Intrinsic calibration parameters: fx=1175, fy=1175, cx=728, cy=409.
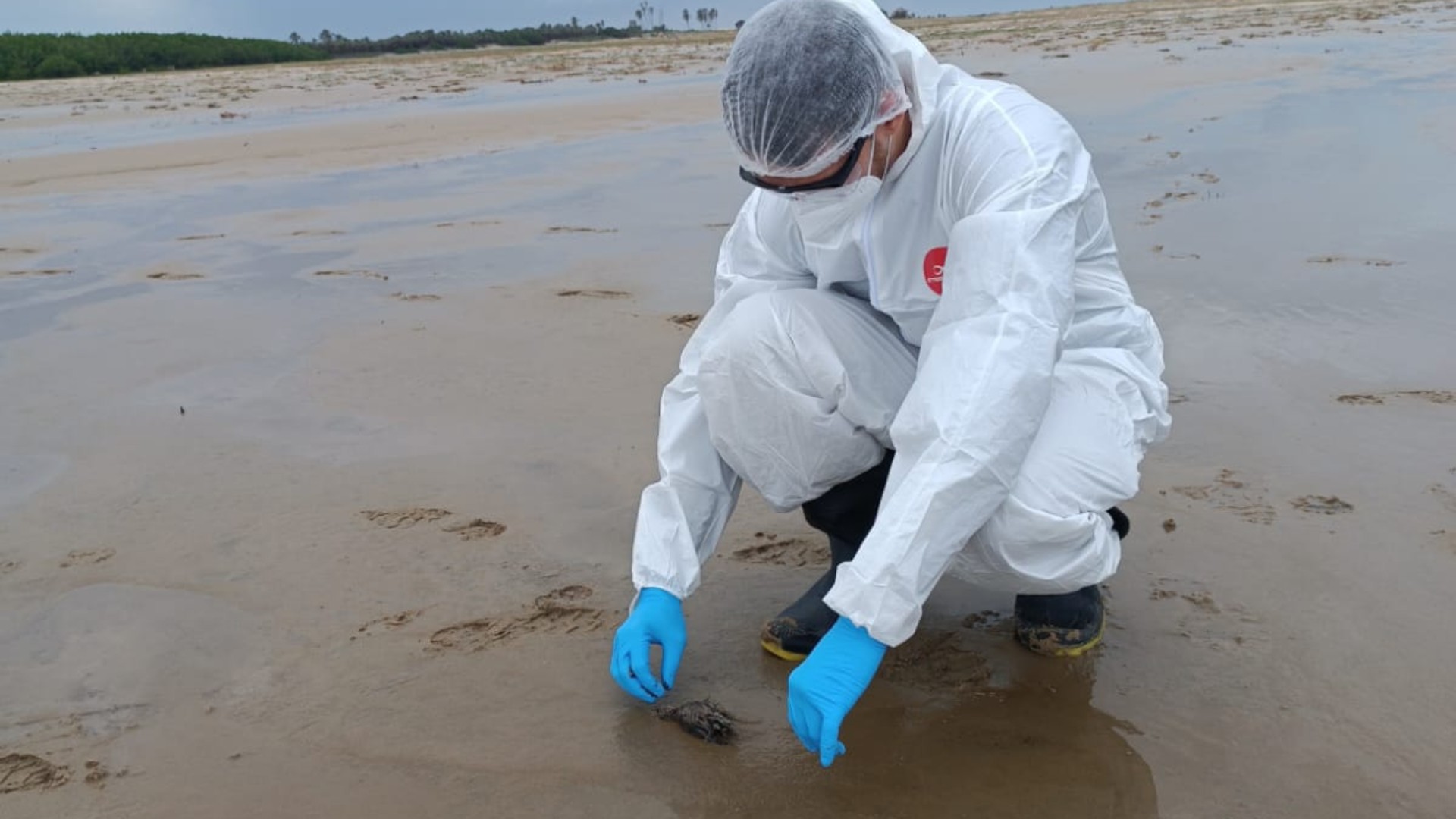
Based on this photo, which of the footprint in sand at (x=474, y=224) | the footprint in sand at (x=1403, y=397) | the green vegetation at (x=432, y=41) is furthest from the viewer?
the green vegetation at (x=432, y=41)

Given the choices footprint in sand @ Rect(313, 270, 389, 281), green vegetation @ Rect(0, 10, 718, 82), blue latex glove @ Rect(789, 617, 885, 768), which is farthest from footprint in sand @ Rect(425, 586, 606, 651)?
green vegetation @ Rect(0, 10, 718, 82)

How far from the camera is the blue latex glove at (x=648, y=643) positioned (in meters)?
1.86

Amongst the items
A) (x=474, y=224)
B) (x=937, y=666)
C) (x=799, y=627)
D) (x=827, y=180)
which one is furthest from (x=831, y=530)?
(x=474, y=224)

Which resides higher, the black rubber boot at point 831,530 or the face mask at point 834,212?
the face mask at point 834,212

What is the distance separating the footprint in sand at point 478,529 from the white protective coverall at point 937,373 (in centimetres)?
63

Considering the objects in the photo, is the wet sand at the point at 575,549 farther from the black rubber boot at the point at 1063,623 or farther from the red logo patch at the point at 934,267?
the red logo patch at the point at 934,267

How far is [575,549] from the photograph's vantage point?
248 cm

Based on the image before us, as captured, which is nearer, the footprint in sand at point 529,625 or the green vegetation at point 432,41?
the footprint in sand at point 529,625

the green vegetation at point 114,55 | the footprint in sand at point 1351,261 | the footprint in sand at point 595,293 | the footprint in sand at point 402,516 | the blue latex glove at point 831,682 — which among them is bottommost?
the footprint in sand at point 402,516

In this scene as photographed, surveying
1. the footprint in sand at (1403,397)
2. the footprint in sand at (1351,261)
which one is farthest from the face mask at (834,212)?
the footprint in sand at (1351,261)

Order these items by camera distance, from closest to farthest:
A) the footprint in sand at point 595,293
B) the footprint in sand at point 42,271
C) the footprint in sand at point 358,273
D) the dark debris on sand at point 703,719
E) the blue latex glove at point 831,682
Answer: the blue latex glove at point 831,682, the dark debris on sand at point 703,719, the footprint in sand at point 595,293, the footprint in sand at point 358,273, the footprint in sand at point 42,271

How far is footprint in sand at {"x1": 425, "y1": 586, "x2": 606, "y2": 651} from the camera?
6.98ft

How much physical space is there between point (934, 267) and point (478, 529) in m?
1.20

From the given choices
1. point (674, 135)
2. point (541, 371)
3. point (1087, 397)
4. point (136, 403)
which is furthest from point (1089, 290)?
point (674, 135)
